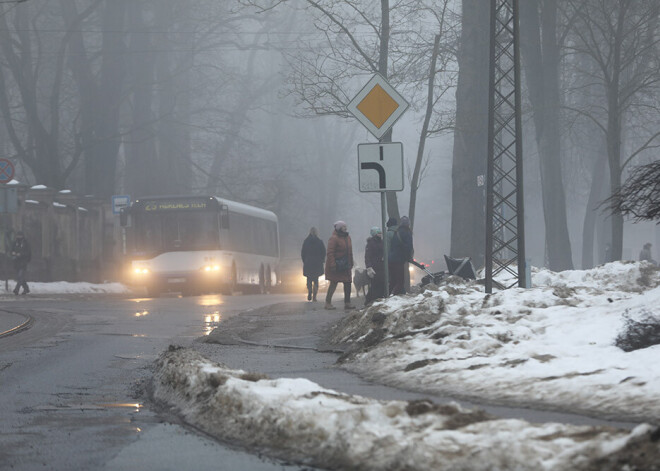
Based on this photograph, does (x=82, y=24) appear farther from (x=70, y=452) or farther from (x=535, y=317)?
(x=70, y=452)

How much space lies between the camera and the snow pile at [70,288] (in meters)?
37.1

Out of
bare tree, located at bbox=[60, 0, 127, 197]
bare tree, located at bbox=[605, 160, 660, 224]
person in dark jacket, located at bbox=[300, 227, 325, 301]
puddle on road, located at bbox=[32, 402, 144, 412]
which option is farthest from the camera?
bare tree, located at bbox=[60, 0, 127, 197]

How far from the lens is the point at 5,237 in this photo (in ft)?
120

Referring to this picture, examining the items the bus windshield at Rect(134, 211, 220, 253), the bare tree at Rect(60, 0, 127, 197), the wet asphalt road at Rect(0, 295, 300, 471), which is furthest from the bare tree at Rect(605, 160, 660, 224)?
the bare tree at Rect(60, 0, 127, 197)

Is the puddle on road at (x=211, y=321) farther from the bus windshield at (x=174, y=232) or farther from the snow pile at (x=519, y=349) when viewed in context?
the bus windshield at (x=174, y=232)

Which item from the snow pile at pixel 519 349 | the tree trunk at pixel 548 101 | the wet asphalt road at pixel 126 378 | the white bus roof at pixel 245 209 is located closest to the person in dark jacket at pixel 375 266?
the wet asphalt road at pixel 126 378

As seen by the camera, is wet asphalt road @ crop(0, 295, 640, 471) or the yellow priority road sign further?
the yellow priority road sign

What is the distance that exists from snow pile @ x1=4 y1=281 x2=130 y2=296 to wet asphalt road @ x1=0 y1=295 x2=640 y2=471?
1464 centimetres

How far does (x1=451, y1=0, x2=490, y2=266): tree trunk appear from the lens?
93.6 ft

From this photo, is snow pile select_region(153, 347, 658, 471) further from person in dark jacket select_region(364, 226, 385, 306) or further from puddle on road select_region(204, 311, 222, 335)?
person in dark jacket select_region(364, 226, 385, 306)

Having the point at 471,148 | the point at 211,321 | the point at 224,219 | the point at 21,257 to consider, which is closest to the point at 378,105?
the point at 211,321

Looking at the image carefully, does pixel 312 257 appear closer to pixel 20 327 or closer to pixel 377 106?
pixel 20 327

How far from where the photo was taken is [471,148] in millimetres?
28750

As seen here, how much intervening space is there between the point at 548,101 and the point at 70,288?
14996 mm
